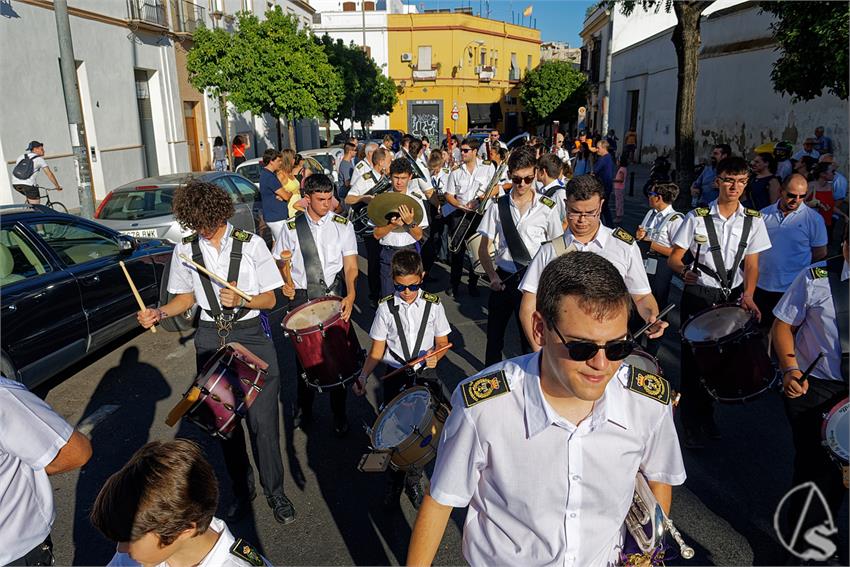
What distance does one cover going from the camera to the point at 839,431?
288 cm

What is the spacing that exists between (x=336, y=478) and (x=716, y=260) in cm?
329

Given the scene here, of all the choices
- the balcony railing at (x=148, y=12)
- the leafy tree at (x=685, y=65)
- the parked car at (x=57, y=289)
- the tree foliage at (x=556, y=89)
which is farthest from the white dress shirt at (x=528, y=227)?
the tree foliage at (x=556, y=89)

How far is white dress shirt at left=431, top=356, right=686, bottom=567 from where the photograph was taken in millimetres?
1877

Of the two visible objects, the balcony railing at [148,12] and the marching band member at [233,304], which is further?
the balcony railing at [148,12]

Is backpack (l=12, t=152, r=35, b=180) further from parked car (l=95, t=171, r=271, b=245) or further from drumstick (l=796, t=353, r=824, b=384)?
drumstick (l=796, t=353, r=824, b=384)

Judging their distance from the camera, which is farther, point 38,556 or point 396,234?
point 396,234

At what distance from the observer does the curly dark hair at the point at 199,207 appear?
148 inches

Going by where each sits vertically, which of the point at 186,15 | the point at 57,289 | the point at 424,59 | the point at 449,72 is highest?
the point at 424,59

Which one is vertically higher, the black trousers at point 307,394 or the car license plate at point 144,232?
the car license plate at point 144,232

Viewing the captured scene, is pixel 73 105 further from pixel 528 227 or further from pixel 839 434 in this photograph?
pixel 839 434

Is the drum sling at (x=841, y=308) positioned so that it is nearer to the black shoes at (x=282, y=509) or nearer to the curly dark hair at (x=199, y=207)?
the black shoes at (x=282, y=509)

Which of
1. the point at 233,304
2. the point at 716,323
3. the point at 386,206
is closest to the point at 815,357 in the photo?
the point at 716,323

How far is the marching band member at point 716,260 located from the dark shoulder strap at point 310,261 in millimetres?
2871

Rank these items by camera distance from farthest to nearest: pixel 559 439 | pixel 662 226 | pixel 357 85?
pixel 357 85 → pixel 662 226 → pixel 559 439
